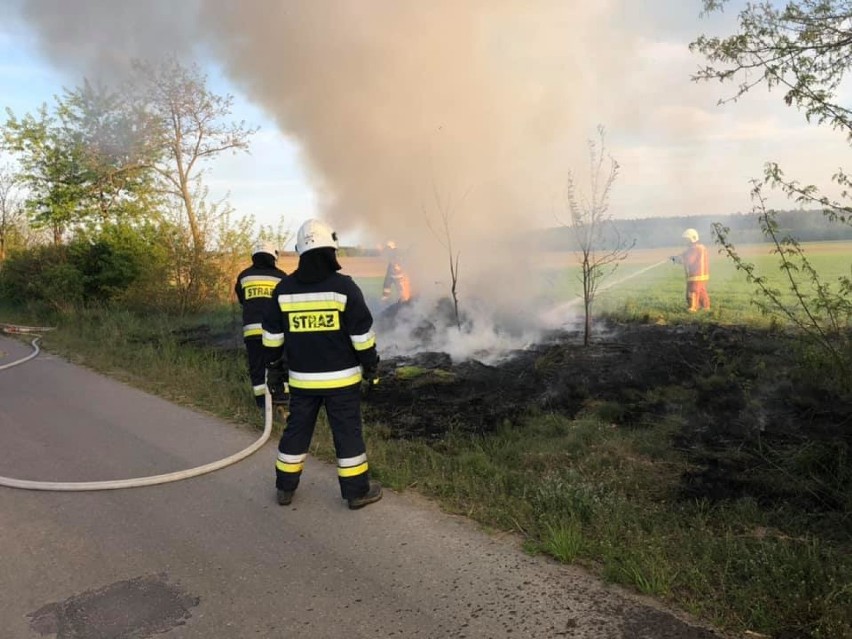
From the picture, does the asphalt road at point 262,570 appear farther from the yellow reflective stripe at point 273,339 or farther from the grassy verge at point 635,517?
the yellow reflective stripe at point 273,339

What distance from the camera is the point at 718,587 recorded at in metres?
2.57

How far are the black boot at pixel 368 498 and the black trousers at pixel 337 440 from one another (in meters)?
0.03

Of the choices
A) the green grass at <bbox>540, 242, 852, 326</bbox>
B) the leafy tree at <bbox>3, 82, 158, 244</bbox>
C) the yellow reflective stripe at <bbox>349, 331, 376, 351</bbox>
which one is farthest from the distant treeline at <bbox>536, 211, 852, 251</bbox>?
the leafy tree at <bbox>3, 82, 158, 244</bbox>

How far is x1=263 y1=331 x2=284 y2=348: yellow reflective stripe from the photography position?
3.72 m

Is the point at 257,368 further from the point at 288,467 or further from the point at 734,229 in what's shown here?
the point at 734,229

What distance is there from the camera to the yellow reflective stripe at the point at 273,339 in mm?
3721

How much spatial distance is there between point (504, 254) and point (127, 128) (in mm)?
10138

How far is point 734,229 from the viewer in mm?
7805

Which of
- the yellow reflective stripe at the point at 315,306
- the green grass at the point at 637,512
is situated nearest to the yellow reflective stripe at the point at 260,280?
the green grass at the point at 637,512

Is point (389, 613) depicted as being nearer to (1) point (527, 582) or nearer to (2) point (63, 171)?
(1) point (527, 582)

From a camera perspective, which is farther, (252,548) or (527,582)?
(252,548)

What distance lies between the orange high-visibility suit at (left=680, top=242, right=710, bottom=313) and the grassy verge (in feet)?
22.8

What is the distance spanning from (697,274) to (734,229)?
3.92 metres

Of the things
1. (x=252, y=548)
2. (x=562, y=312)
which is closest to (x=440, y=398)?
(x=252, y=548)
